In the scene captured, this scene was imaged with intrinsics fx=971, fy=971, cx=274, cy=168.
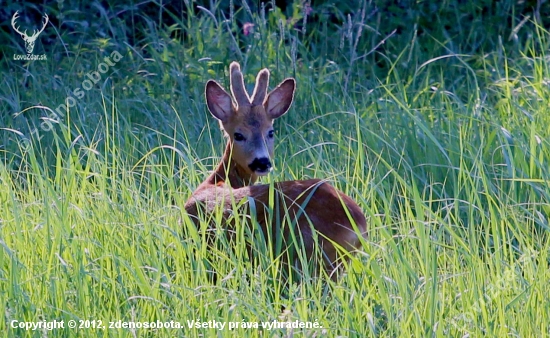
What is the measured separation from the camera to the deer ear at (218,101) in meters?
5.23

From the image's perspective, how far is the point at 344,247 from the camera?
3.88 metres

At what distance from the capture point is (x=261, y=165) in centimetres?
489

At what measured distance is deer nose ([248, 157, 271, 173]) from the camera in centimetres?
487

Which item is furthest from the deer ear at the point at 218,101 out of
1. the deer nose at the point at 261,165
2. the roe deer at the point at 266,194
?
the deer nose at the point at 261,165

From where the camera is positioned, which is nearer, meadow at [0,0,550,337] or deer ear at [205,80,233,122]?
meadow at [0,0,550,337]

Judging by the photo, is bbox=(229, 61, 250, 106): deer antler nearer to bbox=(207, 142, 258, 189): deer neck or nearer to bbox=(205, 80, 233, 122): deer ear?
bbox=(205, 80, 233, 122): deer ear

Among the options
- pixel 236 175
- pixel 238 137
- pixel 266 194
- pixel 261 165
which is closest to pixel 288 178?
pixel 261 165

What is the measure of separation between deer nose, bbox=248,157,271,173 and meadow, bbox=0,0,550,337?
12 cm

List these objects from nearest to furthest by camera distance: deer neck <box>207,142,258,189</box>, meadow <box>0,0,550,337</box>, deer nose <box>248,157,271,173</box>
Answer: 1. meadow <box>0,0,550,337</box>
2. deer nose <box>248,157,271,173</box>
3. deer neck <box>207,142,258,189</box>

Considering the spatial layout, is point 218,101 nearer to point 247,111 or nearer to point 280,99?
point 247,111

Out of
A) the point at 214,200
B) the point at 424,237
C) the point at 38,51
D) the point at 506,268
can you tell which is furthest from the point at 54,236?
the point at 38,51

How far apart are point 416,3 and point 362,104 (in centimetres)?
175

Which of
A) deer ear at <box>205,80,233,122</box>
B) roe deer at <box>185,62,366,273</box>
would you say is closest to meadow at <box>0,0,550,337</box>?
roe deer at <box>185,62,366,273</box>

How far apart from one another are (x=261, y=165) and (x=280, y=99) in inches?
24.1
